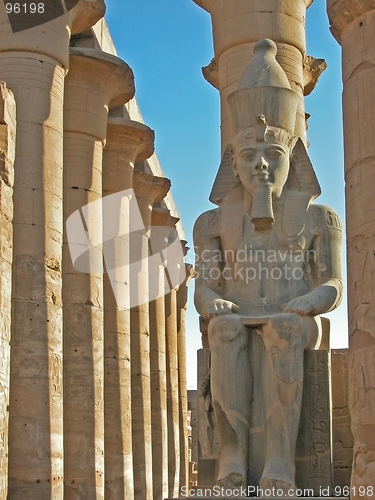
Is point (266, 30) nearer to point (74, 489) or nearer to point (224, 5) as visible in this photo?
point (224, 5)

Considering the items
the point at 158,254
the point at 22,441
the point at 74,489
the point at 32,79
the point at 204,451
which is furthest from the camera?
the point at 158,254

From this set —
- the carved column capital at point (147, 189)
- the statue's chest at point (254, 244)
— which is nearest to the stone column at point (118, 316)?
the carved column capital at point (147, 189)

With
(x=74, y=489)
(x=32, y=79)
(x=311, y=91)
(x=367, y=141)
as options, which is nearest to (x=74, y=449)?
(x=74, y=489)

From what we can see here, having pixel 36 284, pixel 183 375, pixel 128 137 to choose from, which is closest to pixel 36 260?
pixel 36 284

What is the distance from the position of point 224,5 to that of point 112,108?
5002 mm

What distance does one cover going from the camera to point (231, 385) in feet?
32.4

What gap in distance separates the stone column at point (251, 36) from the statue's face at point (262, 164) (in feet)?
10.6

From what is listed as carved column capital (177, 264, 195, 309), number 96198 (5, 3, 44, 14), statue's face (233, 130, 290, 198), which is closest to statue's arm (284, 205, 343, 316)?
statue's face (233, 130, 290, 198)

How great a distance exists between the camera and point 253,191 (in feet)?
34.4

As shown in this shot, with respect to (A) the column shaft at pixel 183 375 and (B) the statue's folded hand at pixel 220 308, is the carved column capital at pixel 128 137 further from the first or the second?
(A) the column shaft at pixel 183 375

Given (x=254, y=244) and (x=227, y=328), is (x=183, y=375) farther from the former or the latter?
(x=227, y=328)

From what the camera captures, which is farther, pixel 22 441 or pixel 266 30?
pixel 266 30

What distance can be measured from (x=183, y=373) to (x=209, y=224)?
1863cm

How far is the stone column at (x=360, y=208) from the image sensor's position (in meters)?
8.91
